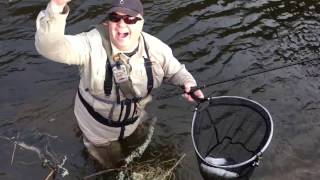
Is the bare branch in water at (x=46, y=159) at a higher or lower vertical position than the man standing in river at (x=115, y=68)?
→ lower

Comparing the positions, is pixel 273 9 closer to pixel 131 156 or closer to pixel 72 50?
pixel 131 156

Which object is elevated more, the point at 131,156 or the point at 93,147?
the point at 93,147

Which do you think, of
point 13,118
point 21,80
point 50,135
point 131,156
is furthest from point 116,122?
point 21,80

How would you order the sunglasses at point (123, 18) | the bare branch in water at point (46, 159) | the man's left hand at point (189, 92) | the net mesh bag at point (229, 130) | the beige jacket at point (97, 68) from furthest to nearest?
1. the bare branch in water at point (46, 159)
2. the man's left hand at point (189, 92)
3. the net mesh bag at point (229, 130)
4. the sunglasses at point (123, 18)
5. the beige jacket at point (97, 68)

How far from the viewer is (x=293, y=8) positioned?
8414 millimetres

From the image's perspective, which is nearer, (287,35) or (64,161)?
(64,161)

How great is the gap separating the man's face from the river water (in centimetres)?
178

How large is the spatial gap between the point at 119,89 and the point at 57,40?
916 millimetres

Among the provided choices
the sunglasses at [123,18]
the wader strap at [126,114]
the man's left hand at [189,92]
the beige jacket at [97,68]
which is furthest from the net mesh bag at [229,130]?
the sunglasses at [123,18]

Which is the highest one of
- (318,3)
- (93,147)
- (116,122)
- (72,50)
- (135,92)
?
(72,50)

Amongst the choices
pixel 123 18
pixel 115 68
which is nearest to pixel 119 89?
pixel 115 68

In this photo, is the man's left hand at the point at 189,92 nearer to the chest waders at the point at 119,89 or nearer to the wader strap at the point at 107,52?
the chest waders at the point at 119,89

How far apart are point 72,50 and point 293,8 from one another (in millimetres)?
5363

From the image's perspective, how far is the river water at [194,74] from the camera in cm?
562
